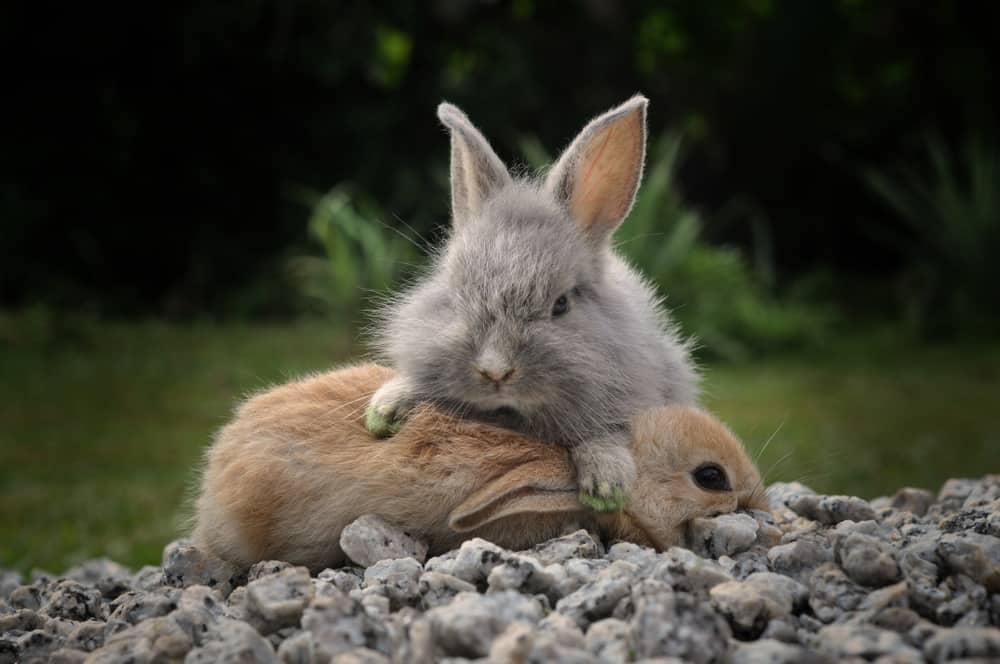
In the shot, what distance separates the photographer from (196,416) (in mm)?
8820

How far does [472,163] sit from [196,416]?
5.93 metres

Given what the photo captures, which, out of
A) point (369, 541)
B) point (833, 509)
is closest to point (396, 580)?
point (369, 541)

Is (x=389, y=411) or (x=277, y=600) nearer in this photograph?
(x=277, y=600)

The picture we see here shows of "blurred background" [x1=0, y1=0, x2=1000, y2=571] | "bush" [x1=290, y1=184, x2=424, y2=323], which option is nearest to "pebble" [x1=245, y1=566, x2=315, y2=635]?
"blurred background" [x1=0, y1=0, x2=1000, y2=571]

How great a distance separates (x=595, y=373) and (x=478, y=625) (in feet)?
2.84

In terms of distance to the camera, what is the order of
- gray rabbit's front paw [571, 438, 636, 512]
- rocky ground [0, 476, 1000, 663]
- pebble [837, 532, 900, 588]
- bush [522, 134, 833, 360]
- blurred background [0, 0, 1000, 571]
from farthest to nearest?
bush [522, 134, 833, 360] → blurred background [0, 0, 1000, 571] → gray rabbit's front paw [571, 438, 636, 512] → pebble [837, 532, 900, 588] → rocky ground [0, 476, 1000, 663]

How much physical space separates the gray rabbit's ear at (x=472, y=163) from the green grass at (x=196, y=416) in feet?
6.37

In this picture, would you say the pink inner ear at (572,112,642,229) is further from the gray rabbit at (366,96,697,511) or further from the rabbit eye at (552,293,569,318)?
the rabbit eye at (552,293,569,318)

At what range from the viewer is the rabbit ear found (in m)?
3.42

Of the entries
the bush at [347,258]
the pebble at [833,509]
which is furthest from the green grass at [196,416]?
the pebble at [833,509]

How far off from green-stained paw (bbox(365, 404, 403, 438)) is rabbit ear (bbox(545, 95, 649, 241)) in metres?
0.88

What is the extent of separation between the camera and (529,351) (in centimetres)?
302

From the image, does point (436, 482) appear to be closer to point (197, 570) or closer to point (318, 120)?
point (197, 570)

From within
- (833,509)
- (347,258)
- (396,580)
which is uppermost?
(347,258)
